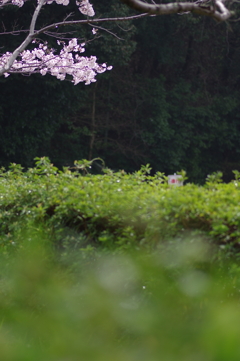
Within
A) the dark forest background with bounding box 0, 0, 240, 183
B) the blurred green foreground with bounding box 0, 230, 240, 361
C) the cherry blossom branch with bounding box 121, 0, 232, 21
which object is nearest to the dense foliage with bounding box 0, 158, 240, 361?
the blurred green foreground with bounding box 0, 230, 240, 361

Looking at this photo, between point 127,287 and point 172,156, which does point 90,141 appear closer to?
point 172,156

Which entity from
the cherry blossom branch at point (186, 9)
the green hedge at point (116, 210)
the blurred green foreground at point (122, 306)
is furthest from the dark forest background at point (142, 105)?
the blurred green foreground at point (122, 306)

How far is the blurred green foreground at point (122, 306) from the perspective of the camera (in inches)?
64.2

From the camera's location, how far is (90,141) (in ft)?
73.7

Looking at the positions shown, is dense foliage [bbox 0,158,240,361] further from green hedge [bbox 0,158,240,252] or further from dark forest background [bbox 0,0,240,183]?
dark forest background [bbox 0,0,240,183]

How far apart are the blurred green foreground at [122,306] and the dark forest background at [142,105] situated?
15900mm

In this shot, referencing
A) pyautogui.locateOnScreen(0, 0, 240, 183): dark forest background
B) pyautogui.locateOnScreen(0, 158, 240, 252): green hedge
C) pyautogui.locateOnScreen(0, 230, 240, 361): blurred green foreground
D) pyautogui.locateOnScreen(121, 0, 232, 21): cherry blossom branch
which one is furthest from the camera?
pyautogui.locateOnScreen(0, 0, 240, 183): dark forest background

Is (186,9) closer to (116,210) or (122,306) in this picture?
(116,210)

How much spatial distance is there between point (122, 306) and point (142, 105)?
21.5 m

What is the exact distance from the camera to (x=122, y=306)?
83.4 inches

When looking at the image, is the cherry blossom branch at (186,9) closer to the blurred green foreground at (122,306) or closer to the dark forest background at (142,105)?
the blurred green foreground at (122,306)

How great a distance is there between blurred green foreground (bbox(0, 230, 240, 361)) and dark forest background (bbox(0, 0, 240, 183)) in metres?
15.9

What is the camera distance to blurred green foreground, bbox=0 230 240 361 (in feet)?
5.35

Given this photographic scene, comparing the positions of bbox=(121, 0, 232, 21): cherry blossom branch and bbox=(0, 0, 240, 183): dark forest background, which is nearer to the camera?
bbox=(121, 0, 232, 21): cherry blossom branch
